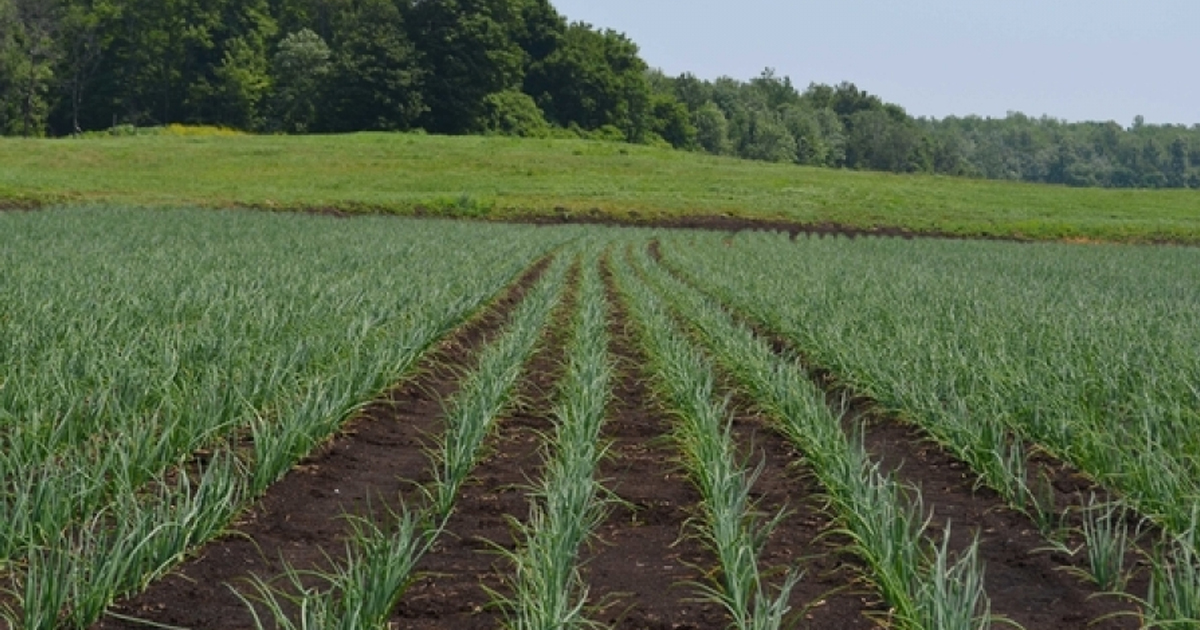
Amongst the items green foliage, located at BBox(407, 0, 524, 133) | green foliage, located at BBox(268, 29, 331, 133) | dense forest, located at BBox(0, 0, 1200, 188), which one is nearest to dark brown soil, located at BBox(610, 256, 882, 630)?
dense forest, located at BBox(0, 0, 1200, 188)

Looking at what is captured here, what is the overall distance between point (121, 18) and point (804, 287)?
71.3 m

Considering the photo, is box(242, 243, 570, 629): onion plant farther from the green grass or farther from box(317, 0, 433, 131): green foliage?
box(317, 0, 433, 131): green foliage

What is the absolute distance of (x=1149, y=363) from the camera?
314 inches

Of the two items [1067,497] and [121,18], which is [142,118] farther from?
[1067,497]

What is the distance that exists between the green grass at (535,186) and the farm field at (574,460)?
2457 centimetres

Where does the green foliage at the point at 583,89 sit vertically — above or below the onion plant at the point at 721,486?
above

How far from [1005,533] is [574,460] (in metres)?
1.81

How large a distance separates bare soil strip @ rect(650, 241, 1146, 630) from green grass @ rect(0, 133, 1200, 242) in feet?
92.6

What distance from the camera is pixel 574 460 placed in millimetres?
5051

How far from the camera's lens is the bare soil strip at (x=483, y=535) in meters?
3.95

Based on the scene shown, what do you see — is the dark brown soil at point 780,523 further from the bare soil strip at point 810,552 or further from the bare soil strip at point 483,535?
the bare soil strip at point 483,535

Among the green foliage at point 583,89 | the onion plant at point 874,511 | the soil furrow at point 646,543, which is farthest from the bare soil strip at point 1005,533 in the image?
the green foliage at point 583,89

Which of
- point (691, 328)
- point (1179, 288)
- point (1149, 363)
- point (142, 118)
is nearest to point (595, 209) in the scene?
point (1179, 288)

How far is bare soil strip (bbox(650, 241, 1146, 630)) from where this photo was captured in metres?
4.14
